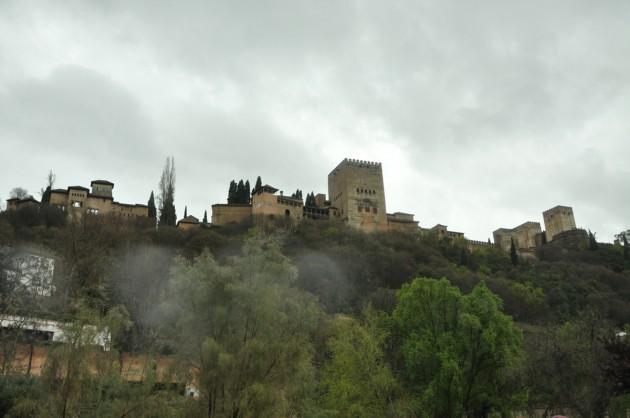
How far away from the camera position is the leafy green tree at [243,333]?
13.9 metres

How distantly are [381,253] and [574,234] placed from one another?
58425mm

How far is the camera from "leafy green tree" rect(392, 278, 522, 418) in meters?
24.0

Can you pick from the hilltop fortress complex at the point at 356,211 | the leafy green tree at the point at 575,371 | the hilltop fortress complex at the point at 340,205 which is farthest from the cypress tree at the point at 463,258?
the leafy green tree at the point at 575,371

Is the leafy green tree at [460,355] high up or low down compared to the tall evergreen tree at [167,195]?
down

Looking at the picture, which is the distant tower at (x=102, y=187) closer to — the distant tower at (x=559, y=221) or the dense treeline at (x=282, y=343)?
the dense treeline at (x=282, y=343)

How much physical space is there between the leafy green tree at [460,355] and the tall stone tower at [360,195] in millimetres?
58898

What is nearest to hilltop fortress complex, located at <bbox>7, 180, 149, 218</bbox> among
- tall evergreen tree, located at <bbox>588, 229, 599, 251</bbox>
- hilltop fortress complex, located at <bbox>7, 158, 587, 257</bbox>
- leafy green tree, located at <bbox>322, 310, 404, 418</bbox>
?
hilltop fortress complex, located at <bbox>7, 158, 587, 257</bbox>

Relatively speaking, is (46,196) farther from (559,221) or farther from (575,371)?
(559,221)

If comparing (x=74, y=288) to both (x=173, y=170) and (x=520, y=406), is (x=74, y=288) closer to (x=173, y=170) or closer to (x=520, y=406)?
(x=520, y=406)

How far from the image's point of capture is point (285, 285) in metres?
15.7

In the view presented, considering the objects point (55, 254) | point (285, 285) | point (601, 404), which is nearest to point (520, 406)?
point (601, 404)

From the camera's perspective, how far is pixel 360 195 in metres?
90.1

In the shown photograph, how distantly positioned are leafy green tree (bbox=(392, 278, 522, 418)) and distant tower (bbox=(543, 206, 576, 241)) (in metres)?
92.9

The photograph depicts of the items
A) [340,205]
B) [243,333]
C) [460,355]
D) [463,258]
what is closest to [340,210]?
[340,205]
